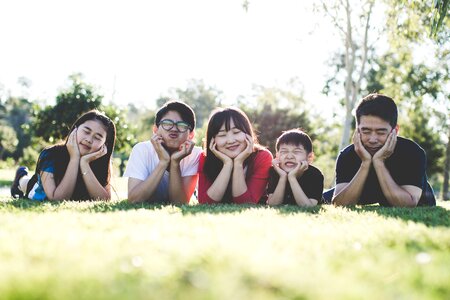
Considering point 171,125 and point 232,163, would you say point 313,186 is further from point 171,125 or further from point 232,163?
point 171,125

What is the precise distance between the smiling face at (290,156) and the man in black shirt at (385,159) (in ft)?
2.23

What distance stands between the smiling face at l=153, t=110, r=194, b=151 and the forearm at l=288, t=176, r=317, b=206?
1.50m

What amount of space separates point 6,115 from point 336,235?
250 feet

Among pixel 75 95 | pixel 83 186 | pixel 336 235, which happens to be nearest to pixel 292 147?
pixel 83 186

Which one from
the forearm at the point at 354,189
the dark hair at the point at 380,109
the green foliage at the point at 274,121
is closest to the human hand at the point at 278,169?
the forearm at the point at 354,189

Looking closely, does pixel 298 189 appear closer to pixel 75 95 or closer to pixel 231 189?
pixel 231 189

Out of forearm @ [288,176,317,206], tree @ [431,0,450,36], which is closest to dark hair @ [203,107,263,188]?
forearm @ [288,176,317,206]

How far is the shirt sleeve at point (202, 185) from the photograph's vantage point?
573 cm

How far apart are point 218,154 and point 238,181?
0.43m

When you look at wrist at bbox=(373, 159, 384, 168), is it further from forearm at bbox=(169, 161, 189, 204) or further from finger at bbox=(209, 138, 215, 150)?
forearm at bbox=(169, 161, 189, 204)

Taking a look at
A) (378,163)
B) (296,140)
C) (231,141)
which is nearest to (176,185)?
Result: (231,141)

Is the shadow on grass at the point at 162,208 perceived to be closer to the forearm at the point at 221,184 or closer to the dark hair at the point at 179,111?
the forearm at the point at 221,184

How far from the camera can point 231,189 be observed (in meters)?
5.84

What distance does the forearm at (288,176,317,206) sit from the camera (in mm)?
5453
